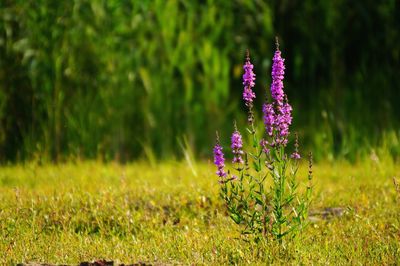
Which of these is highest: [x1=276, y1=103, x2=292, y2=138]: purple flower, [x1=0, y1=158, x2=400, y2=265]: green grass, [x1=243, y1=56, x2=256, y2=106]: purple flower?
[x1=243, y1=56, x2=256, y2=106]: purple flower

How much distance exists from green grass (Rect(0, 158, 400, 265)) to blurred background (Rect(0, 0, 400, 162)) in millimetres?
887

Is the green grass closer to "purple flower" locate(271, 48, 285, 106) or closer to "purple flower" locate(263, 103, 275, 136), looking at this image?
"purple flower" locate(263, 103, 275, 136)

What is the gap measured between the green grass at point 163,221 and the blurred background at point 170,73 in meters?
0.89

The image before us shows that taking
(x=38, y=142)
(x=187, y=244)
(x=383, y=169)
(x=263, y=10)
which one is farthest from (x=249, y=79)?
(x=263, y=10)

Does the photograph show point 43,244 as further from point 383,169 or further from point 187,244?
point 383,169

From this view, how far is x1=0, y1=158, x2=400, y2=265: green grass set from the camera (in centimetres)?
477

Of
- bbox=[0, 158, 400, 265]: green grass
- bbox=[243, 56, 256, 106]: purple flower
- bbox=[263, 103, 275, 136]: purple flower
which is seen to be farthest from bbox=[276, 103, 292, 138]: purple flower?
bbox=[0, 158, 400, 265]: green grass

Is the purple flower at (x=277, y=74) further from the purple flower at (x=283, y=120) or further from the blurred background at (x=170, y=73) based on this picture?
the blurred background at (x=170, y=73)

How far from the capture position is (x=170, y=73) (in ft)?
30.0

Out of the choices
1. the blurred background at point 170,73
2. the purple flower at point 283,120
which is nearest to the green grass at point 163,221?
the purple flower at point 283,120

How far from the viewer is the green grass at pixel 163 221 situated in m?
4.77

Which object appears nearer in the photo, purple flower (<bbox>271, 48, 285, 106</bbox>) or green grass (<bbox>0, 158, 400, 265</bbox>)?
purple flower (<bbox>271, 48, 285, 106</bbox>)

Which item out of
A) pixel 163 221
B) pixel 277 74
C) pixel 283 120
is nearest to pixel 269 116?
pixel 283 120

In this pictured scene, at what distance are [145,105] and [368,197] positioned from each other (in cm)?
344
